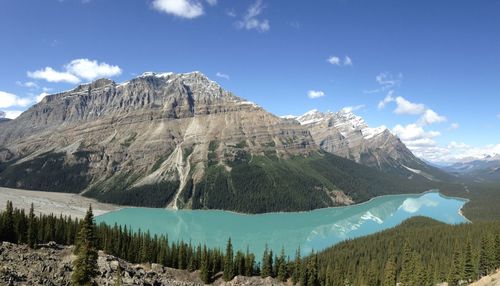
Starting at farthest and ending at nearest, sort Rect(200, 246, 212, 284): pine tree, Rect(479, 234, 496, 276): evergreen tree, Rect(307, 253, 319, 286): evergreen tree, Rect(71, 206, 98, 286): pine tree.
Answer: Rect(479, 234, 496, 276): evergreen tree < Rect(200, 246, 212, 284): pine tree < Rect(307, 253, 319, 286): evergreen tree < Rect(71, 206, 98, 286): pine tree

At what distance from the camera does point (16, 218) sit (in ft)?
285

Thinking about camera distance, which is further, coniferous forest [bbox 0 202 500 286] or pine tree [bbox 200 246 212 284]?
pine tree [bbox 200 246 212 284]

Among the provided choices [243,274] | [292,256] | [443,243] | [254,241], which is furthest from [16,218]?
[443,243]

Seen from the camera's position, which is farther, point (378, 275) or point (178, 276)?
point (378, 275)

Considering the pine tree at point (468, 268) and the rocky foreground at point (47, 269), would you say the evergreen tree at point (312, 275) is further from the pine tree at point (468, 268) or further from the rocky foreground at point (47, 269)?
the pine tree at point (468, 268)

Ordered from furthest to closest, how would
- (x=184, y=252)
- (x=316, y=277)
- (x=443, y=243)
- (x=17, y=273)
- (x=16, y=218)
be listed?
(x=443, y=243), (x=184, y=252), (x=316, y=277), (x=16, y=218), (x=17, y=273)

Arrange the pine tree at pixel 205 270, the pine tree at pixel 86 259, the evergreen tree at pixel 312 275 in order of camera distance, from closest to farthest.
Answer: the pine tree at pixel 86 259 → the evergreen tree at pixel 312 275 → the pine tree at pixel 205 270

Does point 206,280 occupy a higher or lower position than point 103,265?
lower

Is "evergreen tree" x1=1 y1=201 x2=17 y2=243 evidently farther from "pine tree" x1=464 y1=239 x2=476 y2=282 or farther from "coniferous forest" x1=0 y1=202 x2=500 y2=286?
"pine tree" x1=464 y1=239 x2=476 y2=282

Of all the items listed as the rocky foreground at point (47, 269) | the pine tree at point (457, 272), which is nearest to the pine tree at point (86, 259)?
the rocky foreground at point (47, 269)

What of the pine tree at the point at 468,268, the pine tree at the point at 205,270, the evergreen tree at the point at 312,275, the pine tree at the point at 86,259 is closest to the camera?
the pine tree at the point at 86,259

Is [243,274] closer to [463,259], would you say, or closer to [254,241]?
[463,259]

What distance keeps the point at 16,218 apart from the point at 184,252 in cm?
3891

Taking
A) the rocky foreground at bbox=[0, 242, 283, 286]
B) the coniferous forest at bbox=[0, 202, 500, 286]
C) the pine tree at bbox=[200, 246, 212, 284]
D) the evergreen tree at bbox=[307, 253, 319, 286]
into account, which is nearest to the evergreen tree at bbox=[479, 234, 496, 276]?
the coniferous forest at bbox=[0, 202, 500, 286]
